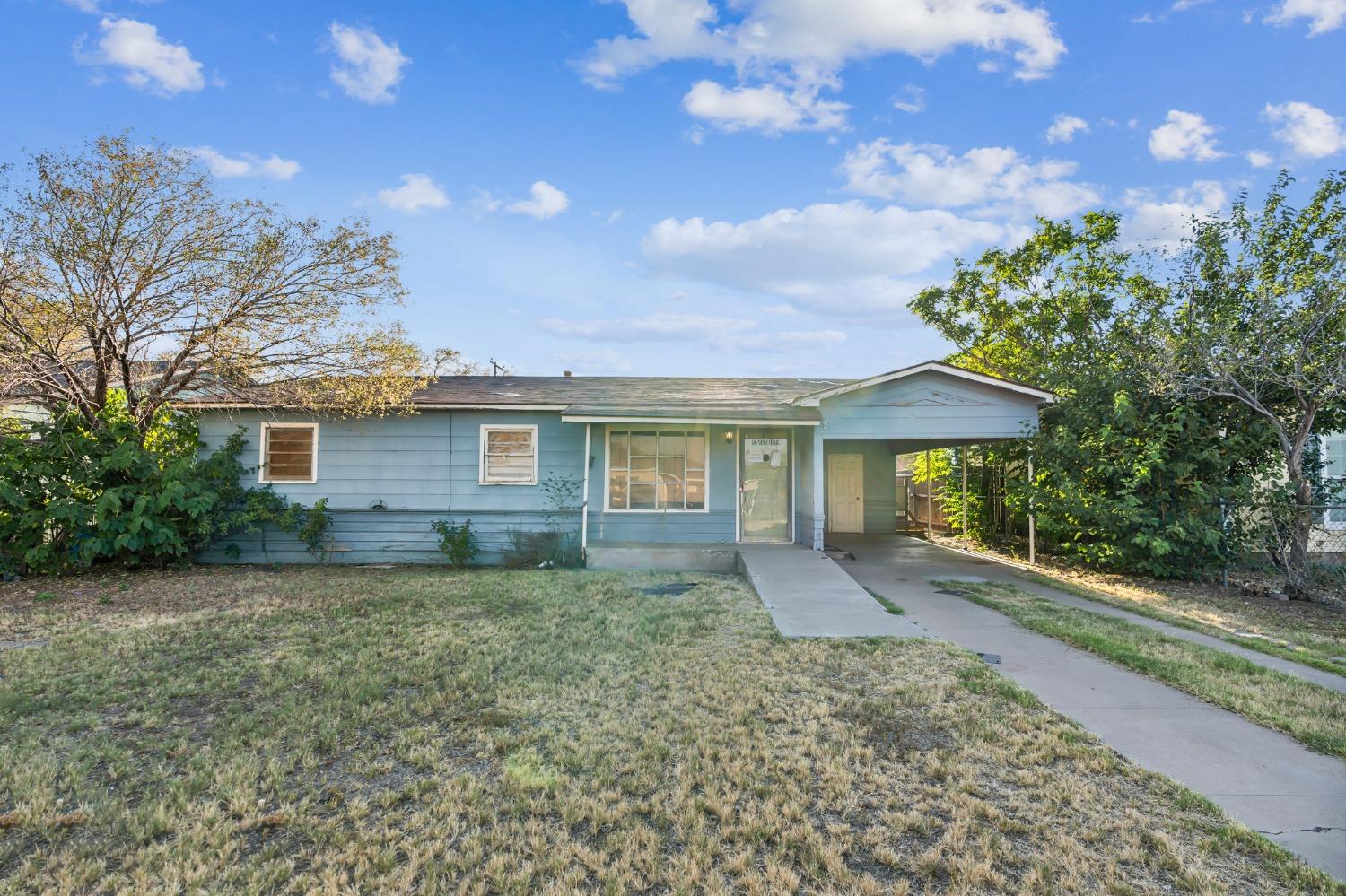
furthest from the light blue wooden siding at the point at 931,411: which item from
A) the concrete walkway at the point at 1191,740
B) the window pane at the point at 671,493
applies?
the concrete walkway at the point at 1191,740

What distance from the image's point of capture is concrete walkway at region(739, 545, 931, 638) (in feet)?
20.9

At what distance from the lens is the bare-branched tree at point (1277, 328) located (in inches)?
339

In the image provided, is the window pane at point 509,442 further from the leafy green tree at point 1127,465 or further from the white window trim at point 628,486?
the leafy green tree at point 1127,465

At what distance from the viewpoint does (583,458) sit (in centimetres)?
1198

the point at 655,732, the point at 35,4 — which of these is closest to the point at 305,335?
the point at 35,4

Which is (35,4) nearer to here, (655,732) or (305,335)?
(305,335)

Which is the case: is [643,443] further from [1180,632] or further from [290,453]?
[1180,632]

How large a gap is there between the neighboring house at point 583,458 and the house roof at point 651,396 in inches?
2.6

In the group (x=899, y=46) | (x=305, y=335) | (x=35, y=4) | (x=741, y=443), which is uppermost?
(x=899, y=46)

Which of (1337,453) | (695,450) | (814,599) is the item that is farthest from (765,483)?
(1337,453)

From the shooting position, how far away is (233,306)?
9898 mm

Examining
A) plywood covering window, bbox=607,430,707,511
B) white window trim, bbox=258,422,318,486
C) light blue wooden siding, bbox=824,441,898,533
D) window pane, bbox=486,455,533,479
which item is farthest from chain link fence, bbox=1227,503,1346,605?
white window trim, bbox=258,422,318,486

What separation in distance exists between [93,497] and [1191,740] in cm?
1316

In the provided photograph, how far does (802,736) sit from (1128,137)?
15023mm
